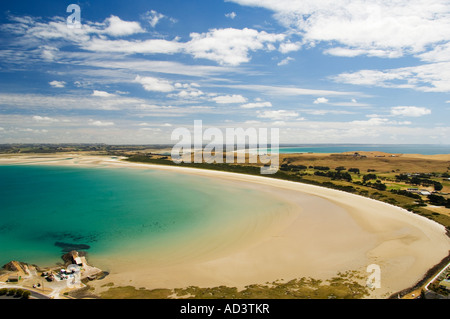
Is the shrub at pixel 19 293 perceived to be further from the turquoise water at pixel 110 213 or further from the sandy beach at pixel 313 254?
the turquoise water at pixel 110 213

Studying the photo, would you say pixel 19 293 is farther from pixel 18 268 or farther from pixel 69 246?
pixel 69 246

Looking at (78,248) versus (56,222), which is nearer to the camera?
(78,248)

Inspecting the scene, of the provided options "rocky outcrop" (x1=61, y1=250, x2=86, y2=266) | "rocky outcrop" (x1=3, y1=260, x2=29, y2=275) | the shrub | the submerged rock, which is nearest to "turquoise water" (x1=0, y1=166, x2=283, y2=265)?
the submerged rock

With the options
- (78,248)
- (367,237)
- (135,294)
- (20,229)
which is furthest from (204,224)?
(20,229)

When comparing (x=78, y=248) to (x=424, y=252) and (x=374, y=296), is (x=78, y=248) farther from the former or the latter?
(x=424, y=252)

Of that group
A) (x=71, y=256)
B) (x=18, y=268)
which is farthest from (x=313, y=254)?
(x=18, y=268)

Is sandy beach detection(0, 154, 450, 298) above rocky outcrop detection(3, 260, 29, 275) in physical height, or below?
below

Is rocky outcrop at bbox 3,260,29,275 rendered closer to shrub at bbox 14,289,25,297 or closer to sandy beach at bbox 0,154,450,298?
shrub at bbox 14,289,25,297
